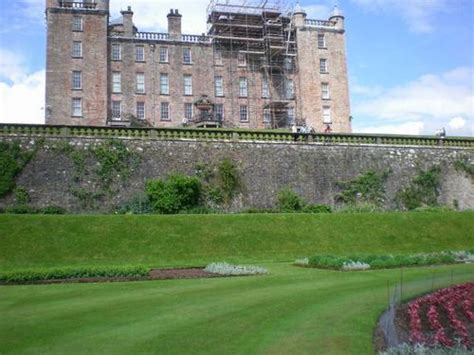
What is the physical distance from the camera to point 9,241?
1931 centimetres

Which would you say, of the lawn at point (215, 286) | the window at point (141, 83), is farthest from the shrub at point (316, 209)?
the window at point (141, 83)

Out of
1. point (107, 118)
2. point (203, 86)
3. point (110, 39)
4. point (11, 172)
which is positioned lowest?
point (11, 172)

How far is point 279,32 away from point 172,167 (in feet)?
105

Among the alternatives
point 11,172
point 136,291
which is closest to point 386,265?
point 136,291

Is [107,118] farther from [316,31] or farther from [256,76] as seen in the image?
[316,31]

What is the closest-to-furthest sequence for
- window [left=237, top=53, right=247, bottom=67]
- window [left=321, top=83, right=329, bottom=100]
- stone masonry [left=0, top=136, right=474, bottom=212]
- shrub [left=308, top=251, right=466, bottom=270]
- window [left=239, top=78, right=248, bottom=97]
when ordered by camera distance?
shrub [left=308, top=251, right=466, bottom=270] < stone masonry [left=0, top=136, right=474, bottom=212] < window [left=239, top=78, right=248, bottom=97] < window [left=237, top=53, right=247, bottom=67] < window [left=321, top=83, right=329, bottom=100]

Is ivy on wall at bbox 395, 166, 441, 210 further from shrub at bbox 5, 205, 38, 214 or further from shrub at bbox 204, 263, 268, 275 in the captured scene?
shrub at bbox 5, 205, 38, 214

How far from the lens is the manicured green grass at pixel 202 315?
755 centimetres

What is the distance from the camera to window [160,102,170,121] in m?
53.2

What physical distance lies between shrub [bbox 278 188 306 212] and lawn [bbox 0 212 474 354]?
14.1ft

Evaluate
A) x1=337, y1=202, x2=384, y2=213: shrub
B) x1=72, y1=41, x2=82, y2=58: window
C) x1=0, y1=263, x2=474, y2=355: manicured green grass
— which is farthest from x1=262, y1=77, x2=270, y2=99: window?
x1=0, y1=263, x2=474, y2=355: manicured green grass

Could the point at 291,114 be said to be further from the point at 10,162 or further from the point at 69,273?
the point at 69,273

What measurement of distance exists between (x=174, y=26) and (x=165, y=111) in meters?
8.54

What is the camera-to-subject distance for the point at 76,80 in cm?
5025
